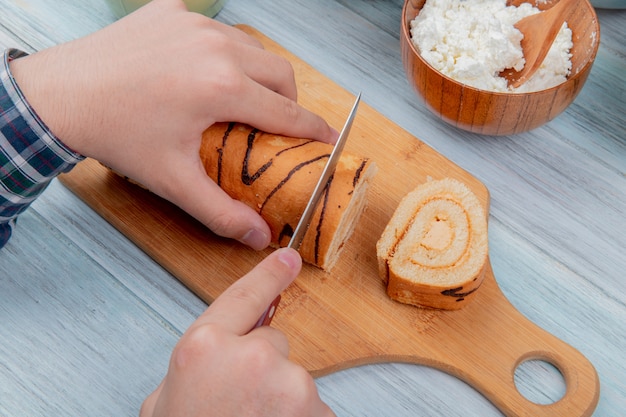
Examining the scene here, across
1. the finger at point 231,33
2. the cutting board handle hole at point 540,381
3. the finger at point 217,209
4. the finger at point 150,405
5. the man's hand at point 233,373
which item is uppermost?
the finger at point 231,33

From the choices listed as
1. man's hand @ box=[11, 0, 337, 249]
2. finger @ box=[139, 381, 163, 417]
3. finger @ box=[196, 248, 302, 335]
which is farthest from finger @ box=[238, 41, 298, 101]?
finger @ box=[139, 381, 163, 417]

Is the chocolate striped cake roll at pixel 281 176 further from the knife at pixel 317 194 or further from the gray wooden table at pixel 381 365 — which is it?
the gray wooden table at pixel 381 365

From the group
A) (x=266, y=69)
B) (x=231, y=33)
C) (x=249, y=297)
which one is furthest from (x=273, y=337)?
(x=231, y=33)

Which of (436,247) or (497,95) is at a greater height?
(497,95)

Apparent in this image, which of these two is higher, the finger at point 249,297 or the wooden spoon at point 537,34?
the wooden spoon at point 537,34

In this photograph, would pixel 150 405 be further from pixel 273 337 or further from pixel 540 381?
pixel 540 381

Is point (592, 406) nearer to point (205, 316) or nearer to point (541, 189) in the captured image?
point (541, 189)

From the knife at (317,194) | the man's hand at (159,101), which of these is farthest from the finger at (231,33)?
the knife at (317,194)
